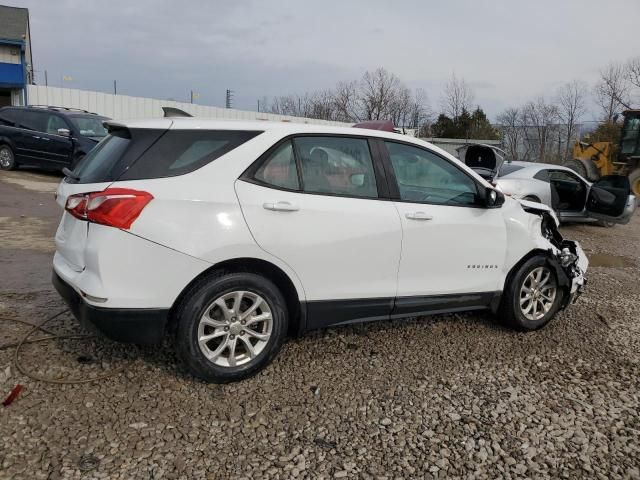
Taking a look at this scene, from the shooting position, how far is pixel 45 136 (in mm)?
13234

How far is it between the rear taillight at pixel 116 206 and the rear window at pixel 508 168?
8.59 m

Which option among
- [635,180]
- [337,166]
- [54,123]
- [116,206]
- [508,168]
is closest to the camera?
[116,206]

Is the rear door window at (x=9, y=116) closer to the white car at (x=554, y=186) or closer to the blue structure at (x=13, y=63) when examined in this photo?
the blue structure at (x=13, y=63)

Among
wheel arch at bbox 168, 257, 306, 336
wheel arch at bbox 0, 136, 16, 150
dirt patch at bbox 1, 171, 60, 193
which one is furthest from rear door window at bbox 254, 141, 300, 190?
wheel arch at bbox 0, 136, 16, 150

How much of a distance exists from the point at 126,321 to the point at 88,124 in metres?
11.9

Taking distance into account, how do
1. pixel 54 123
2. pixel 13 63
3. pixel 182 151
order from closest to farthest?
pixel 182 151 < pixel 54 123 < pixel 13 63

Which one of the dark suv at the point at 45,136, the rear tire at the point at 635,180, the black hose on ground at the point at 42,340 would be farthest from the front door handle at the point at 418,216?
the rear tire at the point at 635,180

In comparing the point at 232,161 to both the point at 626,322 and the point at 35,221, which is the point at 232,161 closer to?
the point at 626,322

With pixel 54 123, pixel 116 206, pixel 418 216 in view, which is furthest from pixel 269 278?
pixel 54 123

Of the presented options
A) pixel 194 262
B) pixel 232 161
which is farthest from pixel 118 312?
pixel 232 161

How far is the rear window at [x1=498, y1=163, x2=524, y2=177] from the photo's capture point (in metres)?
10.3

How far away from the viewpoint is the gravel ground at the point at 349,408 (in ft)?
8.68

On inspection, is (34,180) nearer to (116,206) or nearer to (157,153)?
(157,153)

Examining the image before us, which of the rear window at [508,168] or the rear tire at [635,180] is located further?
the rear tire at [635,180]
